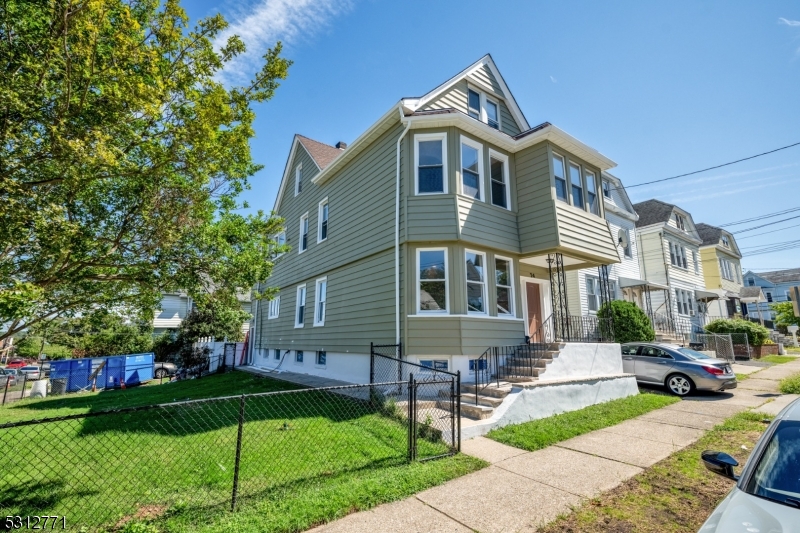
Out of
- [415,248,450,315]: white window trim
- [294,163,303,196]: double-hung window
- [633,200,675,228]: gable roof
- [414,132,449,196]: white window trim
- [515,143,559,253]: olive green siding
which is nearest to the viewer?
[415,248,450,315]: white window trim

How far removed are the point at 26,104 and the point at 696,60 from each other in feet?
47.9

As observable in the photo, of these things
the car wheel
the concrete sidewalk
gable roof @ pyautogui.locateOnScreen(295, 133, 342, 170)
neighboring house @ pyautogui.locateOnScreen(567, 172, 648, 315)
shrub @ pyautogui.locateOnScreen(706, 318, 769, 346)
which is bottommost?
the concrete sidewalk

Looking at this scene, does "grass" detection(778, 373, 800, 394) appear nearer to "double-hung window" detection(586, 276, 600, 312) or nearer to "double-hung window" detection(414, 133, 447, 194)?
"double-hung window" detection(586, 276, 600, 312)

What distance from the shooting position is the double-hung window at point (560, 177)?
34.7 feet

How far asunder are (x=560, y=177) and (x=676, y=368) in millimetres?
6403

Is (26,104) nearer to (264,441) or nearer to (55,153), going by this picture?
(55,153)

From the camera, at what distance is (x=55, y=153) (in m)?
4.38

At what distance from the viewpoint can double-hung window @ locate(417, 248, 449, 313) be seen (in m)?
9.13

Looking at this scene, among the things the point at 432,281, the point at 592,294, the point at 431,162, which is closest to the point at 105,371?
the point at 432,281

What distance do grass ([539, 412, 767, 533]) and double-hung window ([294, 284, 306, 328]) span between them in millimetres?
11997

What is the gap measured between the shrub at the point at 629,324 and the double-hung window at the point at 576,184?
434 cm

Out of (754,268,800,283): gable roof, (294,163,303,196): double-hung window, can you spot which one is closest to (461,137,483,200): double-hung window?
(294,163,303,196): double-hung window

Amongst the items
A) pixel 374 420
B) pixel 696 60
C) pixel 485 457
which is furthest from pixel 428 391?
pixel 696 60

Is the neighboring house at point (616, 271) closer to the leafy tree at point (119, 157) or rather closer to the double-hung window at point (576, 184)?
the double-hung window at point (576, 184)
